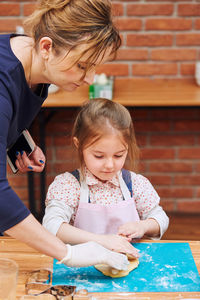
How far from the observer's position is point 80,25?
1.08 m

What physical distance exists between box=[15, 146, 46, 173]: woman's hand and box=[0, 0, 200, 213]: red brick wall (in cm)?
115

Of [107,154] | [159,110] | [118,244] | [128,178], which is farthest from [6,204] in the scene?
[159,110]

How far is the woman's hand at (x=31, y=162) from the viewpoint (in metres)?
1.45

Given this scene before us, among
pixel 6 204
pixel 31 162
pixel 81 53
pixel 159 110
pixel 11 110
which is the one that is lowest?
pixel 159 110

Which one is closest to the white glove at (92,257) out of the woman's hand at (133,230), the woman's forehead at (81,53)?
the woman's hand at (133,230)

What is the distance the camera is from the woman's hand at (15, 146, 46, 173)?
56.9 inches

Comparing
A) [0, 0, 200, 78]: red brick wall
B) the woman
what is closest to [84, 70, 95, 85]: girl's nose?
the woman

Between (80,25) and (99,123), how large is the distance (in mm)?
368

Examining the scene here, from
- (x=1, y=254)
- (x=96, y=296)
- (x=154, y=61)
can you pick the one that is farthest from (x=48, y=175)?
(x=96, y=296)

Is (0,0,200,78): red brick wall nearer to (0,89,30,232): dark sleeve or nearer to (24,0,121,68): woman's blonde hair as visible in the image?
(24,0,121,68): woman's blonde hair

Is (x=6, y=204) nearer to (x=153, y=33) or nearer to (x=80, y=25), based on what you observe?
(x=80, y=25)

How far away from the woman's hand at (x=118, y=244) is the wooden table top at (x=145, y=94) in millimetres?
1140

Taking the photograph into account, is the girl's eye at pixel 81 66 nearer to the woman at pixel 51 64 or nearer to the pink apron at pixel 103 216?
the woman at pixel 51 64

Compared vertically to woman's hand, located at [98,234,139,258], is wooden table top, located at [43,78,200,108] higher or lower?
higher
